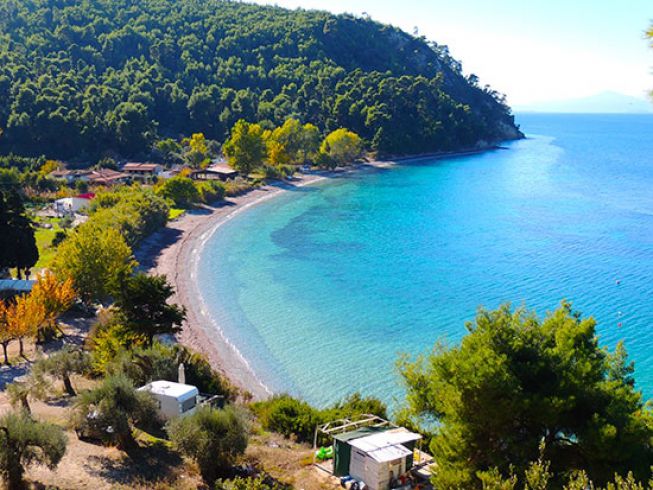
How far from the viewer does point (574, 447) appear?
49.2 feet

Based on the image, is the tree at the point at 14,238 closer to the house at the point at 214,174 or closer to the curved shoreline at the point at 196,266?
the curved shoreline at the point at 196,266

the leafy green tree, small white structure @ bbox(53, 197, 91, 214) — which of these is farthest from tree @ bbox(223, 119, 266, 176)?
small white structure @ bbox(53, 197, 91, 214)

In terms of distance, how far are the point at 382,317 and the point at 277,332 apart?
8320mm

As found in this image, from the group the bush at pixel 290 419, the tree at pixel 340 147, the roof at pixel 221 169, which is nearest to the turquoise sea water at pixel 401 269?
the bush at pixel 290 419

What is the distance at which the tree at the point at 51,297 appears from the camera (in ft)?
104

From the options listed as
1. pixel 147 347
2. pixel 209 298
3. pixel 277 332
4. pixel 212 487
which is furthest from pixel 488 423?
pixel 209 298

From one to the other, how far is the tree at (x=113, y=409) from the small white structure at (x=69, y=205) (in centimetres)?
4854

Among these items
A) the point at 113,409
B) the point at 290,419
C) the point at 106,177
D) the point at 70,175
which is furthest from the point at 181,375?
the point at 70,175

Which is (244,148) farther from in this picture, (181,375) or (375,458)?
(375,458)

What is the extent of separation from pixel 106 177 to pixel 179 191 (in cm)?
1350

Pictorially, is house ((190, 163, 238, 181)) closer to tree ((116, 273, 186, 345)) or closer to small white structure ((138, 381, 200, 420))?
tree ((116, 273, 186, 345))

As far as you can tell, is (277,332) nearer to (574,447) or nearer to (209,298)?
(209,298)

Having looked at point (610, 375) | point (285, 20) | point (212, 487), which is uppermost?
point (285, 20)

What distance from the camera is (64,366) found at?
2417cm
